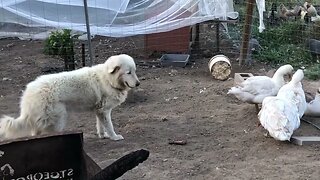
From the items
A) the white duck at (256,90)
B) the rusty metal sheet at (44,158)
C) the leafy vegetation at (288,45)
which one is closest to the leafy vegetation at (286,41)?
the leafy vegetation at (288,45)

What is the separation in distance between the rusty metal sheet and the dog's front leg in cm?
253

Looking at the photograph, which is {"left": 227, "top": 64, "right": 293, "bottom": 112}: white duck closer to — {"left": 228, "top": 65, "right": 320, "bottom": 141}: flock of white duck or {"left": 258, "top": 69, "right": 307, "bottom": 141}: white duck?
{"left": 228, "top": 65, "right": 320, "bottom": 141}: flock of white duck

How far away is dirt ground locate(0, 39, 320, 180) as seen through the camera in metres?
4.91

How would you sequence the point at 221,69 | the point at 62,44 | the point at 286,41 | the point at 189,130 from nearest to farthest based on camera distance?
1. the point at 189,130
2. the point at 221,69
3. the point at 62,44
4. the point at 286,41

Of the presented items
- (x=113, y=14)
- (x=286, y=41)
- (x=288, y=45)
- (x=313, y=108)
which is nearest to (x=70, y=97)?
(x=313, y=108)

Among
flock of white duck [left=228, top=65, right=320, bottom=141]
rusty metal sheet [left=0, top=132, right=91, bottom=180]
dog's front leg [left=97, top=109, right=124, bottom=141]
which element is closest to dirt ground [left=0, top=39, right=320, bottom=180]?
dog's front leg [left=97, top=109, right=124, bottom=141]

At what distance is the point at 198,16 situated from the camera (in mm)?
8992

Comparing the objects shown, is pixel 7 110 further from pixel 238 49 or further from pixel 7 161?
pixel 238 49

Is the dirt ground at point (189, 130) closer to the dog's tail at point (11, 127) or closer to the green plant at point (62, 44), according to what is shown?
the green plant at point (62, 44)

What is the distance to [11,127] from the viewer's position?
5242 millimetres

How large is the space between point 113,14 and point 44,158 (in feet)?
18.8

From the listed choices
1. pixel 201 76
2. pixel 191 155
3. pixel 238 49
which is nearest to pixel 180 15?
pixel 201 76

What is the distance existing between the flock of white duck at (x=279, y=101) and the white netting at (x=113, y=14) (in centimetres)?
257

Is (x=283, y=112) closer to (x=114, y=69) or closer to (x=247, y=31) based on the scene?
(x=114, y=69)
